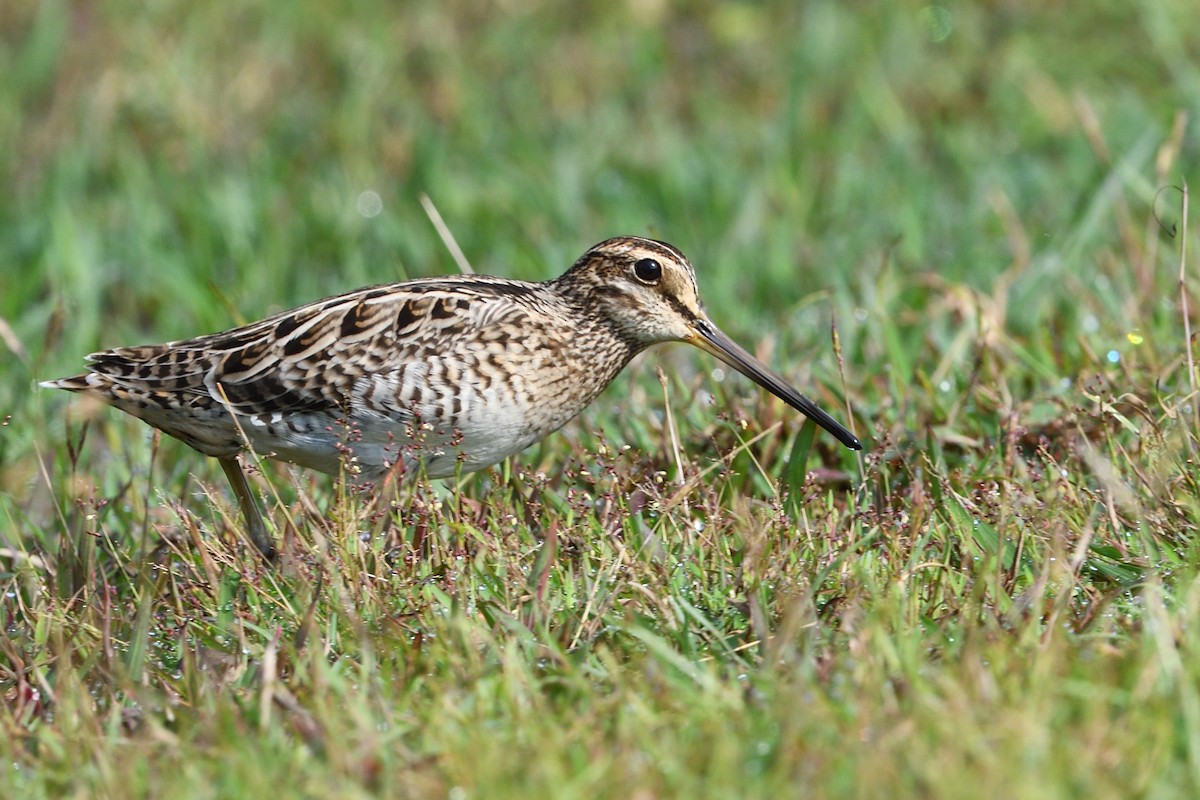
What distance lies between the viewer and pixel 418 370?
4.43 metres

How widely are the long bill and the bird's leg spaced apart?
50.7 inches

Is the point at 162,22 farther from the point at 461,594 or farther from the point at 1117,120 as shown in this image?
the point at 461,594

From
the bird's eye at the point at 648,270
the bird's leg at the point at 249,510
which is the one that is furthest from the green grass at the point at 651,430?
the bird's eye at the point at 648,270

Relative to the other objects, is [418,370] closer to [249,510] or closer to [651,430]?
[249,510]

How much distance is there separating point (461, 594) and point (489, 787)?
0.86 metres

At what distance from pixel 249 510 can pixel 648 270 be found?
4.16 ft

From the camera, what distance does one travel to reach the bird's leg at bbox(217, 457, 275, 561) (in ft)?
14.4

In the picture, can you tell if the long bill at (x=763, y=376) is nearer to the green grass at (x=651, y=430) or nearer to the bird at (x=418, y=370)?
the bird at (x=418, y=370)

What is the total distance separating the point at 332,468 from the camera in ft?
15.0

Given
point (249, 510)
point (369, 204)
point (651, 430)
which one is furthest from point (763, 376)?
point (369, 204)

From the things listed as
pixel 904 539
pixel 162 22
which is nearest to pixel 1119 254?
pixel 904 539

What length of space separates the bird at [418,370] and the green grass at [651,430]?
0.15 meters

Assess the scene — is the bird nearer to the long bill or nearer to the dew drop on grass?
the long bill

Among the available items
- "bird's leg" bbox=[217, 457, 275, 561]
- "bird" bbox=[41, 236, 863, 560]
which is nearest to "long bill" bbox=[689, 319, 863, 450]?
"bird" bbox=[41, 236, 863, 560]
